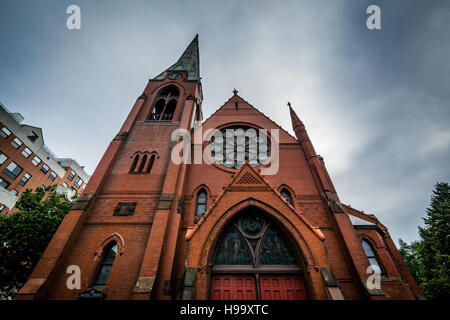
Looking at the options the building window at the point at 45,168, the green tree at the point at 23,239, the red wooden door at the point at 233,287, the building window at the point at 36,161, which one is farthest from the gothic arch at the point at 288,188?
the building window at the point at 45,168

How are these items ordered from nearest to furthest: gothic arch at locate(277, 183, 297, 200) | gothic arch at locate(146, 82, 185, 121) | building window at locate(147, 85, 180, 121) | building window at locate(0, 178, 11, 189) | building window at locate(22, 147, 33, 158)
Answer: gothic arch at locate(277, 183, 297, 200) → gothic arch at locate(146, 82, 185, 121) → building window at locate(147, 85, 180, 121) → building window at locate(0, 178, 11, 189) → building window at locate(22, 147, 33, 158)

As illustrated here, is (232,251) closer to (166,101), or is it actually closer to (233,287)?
(233,287)

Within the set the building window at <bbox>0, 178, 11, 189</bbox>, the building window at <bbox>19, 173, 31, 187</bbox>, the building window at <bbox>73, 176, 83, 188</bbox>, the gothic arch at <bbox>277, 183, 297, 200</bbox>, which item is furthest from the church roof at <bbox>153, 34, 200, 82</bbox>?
the building window at <bbox>73, 176, 83, 188</bbox>

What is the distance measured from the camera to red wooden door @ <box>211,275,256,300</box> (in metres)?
6.05

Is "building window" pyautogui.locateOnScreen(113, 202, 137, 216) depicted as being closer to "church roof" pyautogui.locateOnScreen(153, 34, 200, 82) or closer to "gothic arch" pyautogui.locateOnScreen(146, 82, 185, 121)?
"gothic arch" pyautogui.locateOnScreen(146, 82, 185, 121)

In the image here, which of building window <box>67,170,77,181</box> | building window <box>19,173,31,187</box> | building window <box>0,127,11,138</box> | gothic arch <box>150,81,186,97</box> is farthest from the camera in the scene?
building window <box>67,170,77,181</box>

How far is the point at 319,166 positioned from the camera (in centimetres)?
957

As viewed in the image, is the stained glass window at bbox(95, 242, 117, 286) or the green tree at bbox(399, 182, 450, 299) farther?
the green tree at bbox(399, 182, 450, 299)

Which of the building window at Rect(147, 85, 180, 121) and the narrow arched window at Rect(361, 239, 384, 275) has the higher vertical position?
the building window at Rect(147, 85, 180, 121)

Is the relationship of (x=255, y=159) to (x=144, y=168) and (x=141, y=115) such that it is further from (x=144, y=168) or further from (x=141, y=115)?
(x=141, y=115)

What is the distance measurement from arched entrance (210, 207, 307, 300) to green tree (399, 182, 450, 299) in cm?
2040

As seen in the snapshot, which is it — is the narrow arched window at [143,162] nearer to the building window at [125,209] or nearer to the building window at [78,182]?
the building window at [125,209]
